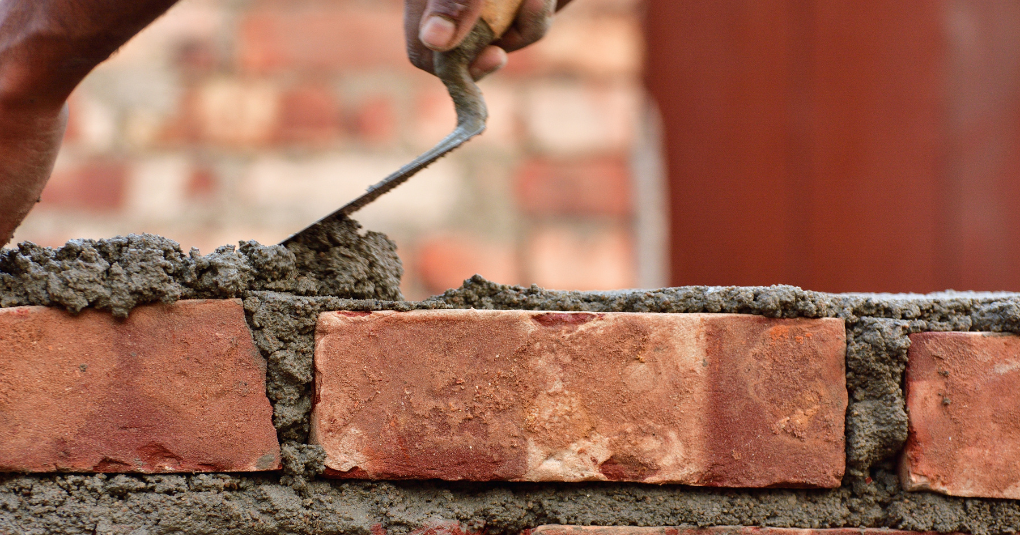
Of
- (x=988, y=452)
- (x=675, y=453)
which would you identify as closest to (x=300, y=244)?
(x=675, y=453)

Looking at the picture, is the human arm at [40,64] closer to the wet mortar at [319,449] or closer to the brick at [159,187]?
the wet mortar at [319,449]

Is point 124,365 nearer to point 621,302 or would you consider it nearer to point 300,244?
point 300,244

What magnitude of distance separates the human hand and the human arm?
0.26 metres

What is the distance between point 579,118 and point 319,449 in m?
1.47

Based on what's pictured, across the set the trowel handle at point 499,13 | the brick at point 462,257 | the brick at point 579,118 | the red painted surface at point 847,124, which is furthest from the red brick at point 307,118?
the trowel handle at point 499,13

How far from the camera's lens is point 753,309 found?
0.88 meters

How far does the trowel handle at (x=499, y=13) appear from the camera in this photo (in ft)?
3.11

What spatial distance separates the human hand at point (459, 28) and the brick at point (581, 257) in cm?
101

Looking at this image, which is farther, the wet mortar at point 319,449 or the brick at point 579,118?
the brick at point 579,118

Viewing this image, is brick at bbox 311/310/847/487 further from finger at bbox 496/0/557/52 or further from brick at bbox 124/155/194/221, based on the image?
brick at bbox 124/155/194/221

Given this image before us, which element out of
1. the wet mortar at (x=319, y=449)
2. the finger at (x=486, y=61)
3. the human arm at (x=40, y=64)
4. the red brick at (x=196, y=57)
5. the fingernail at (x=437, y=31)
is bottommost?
Result: the wet mortar at (x=319, y=449)

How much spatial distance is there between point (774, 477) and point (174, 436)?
610 millimetres

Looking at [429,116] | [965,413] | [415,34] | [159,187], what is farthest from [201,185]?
[965,413]

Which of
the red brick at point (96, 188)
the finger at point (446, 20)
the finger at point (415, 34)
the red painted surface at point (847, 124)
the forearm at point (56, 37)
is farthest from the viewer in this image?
the red painted surface at point (847, 124)
